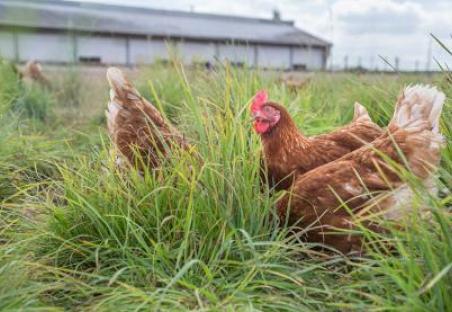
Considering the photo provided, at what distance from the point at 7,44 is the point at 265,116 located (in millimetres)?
6861

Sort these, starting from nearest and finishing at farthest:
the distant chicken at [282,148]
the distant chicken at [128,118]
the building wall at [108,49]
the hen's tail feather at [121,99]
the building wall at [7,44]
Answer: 1. the distant chicken at [282,148]
2. the distant chicken at [128,118]
3. the hen's tail feather at [121,99]
4. the building wall at [7,44]
5. the building wall at [108,49]

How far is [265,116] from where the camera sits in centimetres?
296

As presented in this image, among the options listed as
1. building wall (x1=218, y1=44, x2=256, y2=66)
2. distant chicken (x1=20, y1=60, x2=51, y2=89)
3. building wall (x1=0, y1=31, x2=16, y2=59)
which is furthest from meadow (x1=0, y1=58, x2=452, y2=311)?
distant chicken (x1=20, y1=60, x2=51, y2=89)

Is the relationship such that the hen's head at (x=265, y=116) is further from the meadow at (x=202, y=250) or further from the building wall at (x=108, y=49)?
the building wall at (x=108, y=49)

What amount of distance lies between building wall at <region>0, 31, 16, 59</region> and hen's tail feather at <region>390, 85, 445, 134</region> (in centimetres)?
699

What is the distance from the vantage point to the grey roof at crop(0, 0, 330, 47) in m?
23.8

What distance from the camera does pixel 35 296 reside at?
190 cm

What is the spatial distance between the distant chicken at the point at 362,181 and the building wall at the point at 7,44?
6.85 metres

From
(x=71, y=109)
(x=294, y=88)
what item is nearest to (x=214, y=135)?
(x=294, y=88)

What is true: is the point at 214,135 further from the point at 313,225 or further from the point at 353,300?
the point at 353,300

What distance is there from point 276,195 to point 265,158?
0.27 meters

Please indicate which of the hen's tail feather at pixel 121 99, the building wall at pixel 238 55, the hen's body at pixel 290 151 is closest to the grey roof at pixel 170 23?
the building wall at pixel 238 55

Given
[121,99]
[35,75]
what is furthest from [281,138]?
[35,75]

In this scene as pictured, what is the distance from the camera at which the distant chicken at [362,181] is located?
95.2 inches
